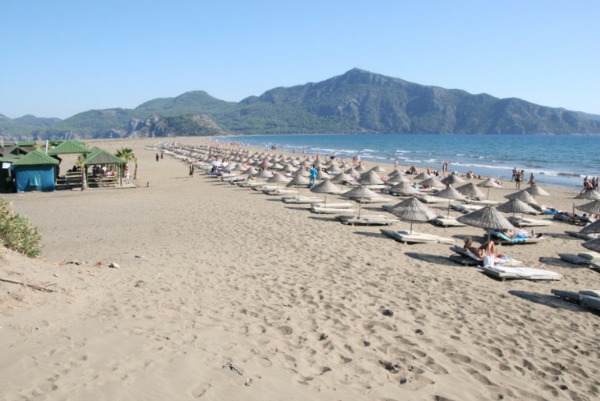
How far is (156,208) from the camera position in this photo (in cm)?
1786

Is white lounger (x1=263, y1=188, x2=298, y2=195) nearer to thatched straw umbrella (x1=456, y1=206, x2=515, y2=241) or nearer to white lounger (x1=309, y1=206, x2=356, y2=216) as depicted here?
white lounger (x1=309, y1=206, x2=356, y2=216)

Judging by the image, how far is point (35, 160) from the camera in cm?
2227

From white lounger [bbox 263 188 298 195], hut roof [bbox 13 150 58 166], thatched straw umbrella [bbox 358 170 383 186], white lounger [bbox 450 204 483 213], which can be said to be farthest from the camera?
white lounger [bbox 263 188 298 195]

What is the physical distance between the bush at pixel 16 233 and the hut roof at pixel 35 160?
53.5ft

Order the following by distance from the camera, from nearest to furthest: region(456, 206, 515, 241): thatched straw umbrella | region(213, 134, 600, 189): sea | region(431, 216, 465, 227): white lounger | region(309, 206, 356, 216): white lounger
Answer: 1. region(456, 206, 515, 241): thatched straw umbrella
2. region(431, 216, 465, 227): white lounger
3. region(309, 206, 356, 216): white lounger
4. region(213, 134, 600, 189): sea

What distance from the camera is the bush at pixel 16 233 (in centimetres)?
767

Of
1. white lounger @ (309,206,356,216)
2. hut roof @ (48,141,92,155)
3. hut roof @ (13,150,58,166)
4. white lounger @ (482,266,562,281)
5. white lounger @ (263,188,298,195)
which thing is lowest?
white lounger @ (482,266,562,281)

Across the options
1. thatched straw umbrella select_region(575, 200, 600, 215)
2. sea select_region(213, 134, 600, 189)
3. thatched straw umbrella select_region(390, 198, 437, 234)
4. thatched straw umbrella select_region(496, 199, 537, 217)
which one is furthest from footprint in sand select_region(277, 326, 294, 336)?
sea select_region(213, 134, 600, 189)

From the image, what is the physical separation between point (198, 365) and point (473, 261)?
314 inches

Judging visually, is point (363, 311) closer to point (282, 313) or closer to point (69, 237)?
point (282, 313)

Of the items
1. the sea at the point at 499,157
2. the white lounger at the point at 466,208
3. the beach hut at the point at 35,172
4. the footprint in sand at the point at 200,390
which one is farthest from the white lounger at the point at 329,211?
the sea at the point at 499,157

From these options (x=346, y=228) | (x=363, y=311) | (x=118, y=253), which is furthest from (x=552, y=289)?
(x=118, y=253)

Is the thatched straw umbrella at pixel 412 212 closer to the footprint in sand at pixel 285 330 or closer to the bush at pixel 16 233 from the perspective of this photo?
the footprint in sand at pixel 285 330

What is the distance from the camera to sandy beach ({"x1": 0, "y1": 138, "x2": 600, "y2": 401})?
461cm
